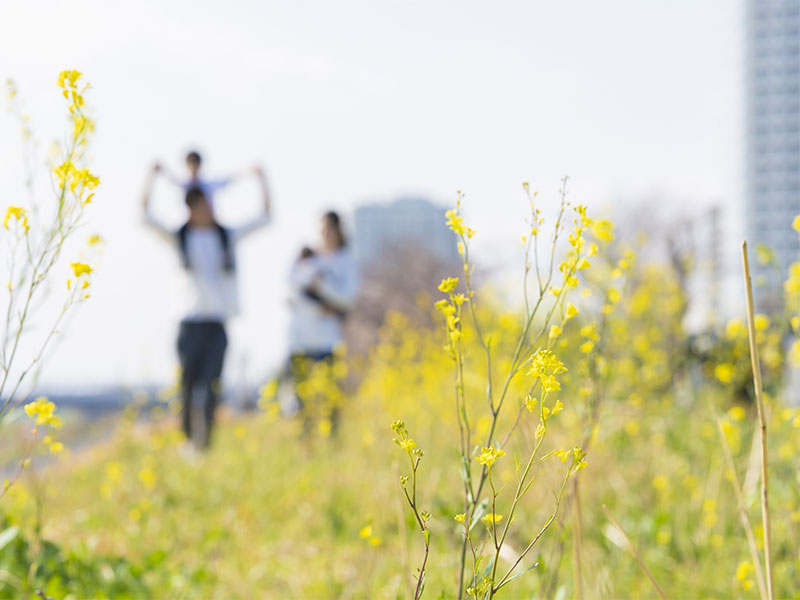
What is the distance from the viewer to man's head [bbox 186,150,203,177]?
4.91 m

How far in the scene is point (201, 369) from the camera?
200 inches

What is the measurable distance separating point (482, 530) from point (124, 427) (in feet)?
10.0

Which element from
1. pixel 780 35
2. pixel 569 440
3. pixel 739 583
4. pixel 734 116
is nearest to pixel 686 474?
pixel 569 440

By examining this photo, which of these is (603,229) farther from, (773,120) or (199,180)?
(773,120)

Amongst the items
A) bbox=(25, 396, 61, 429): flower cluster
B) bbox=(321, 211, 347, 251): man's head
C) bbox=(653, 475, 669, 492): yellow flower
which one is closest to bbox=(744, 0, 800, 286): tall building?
bbox=(321, 211, 347, 251): man's head

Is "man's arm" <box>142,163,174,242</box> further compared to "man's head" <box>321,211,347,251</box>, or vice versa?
"man's head" <box>321,211,347,251</box>

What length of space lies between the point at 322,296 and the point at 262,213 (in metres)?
0.69

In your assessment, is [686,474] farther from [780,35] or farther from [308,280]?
[780,35]

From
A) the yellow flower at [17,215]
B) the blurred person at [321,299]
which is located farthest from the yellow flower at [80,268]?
the blurred person at [321,299]

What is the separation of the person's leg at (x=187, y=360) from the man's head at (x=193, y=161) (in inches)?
39.4

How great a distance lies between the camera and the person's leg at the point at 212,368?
16.5 feet

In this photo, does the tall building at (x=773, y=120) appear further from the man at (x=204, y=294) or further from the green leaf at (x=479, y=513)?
the green leaf at (x=479, y=513)

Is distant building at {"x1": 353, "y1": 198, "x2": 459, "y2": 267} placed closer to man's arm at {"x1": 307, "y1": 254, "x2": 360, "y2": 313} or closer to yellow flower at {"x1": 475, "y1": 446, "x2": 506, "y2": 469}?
man's arm at {"x1": 307, "y1": 254, "x2": 360, "y2": 313}

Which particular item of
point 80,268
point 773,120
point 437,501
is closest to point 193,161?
point 437,501
